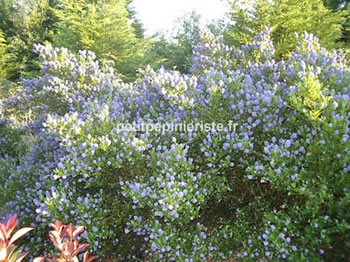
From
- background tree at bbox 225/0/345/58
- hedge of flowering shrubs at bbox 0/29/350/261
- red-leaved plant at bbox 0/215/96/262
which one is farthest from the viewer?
background tree at bbox 225/0/345/58

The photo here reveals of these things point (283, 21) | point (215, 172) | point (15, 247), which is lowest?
point (15, 247)

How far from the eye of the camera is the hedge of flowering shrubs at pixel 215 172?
211 cm

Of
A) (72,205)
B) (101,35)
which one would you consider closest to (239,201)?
(72,205)

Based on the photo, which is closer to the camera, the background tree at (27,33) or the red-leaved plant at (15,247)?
the red-leaved plant at (15,247)

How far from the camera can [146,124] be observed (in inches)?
117

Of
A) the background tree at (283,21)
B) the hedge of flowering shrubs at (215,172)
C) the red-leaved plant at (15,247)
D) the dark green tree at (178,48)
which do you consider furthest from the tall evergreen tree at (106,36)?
the red-leaved plant at (15,247)

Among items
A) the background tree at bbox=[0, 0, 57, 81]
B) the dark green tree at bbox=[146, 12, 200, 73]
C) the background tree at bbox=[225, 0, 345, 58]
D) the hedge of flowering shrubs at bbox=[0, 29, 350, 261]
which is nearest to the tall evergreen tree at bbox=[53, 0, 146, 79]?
the dark green tree at bbox=[146, 12, 200, 73]

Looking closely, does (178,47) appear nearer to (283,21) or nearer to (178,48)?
(178,48)

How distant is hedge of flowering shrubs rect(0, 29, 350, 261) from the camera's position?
2.11 meters

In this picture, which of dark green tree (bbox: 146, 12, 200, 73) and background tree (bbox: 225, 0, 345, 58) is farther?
dark green tree (bbox: 146, 12, 200, 73)

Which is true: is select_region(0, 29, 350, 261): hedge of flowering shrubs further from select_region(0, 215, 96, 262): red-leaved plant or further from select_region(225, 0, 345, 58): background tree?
select_region(225, 0, 345, 58): background tree

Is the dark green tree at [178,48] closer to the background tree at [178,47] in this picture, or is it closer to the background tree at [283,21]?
the background tree at [178,47]

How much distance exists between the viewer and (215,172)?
2615 millimetres

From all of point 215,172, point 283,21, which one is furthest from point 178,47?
point 215,172
